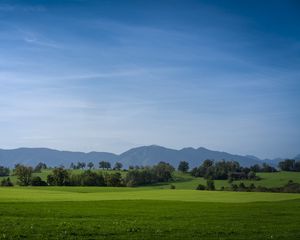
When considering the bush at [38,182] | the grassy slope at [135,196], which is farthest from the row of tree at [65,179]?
the grassy slope at [135,196]

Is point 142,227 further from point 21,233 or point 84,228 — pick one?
point 21,233

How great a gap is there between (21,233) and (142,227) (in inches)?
382

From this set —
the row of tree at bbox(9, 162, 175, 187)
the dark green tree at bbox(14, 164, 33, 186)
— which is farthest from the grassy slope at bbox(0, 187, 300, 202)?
the dark green tree at bbox(14, 164, 33, 186)

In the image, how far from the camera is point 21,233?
2823cm

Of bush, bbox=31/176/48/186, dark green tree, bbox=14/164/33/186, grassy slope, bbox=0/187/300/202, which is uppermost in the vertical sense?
dark green tree, bbox=14/164/33/186

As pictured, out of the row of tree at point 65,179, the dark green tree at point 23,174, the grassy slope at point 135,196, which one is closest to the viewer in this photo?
the grassy slope at point 135,196

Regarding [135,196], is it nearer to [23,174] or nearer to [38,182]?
[38,182]

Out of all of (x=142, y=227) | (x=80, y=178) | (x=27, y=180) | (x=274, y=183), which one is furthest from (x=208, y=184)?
(x=142, y=227)

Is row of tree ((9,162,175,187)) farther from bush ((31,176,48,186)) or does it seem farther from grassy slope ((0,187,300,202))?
grassy slope ((0,187,300,202))

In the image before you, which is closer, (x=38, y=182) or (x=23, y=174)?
(x=38, y=182)

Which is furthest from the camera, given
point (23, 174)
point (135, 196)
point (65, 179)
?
point (23, 174)

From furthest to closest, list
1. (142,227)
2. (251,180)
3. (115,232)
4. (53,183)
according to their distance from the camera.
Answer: (251,180), (53,183), (142,227), (115,232)

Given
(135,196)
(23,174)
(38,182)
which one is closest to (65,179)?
(38,182)

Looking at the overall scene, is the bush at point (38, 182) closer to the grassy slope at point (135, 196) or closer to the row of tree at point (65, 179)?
the row of tree at point (65, 179)
